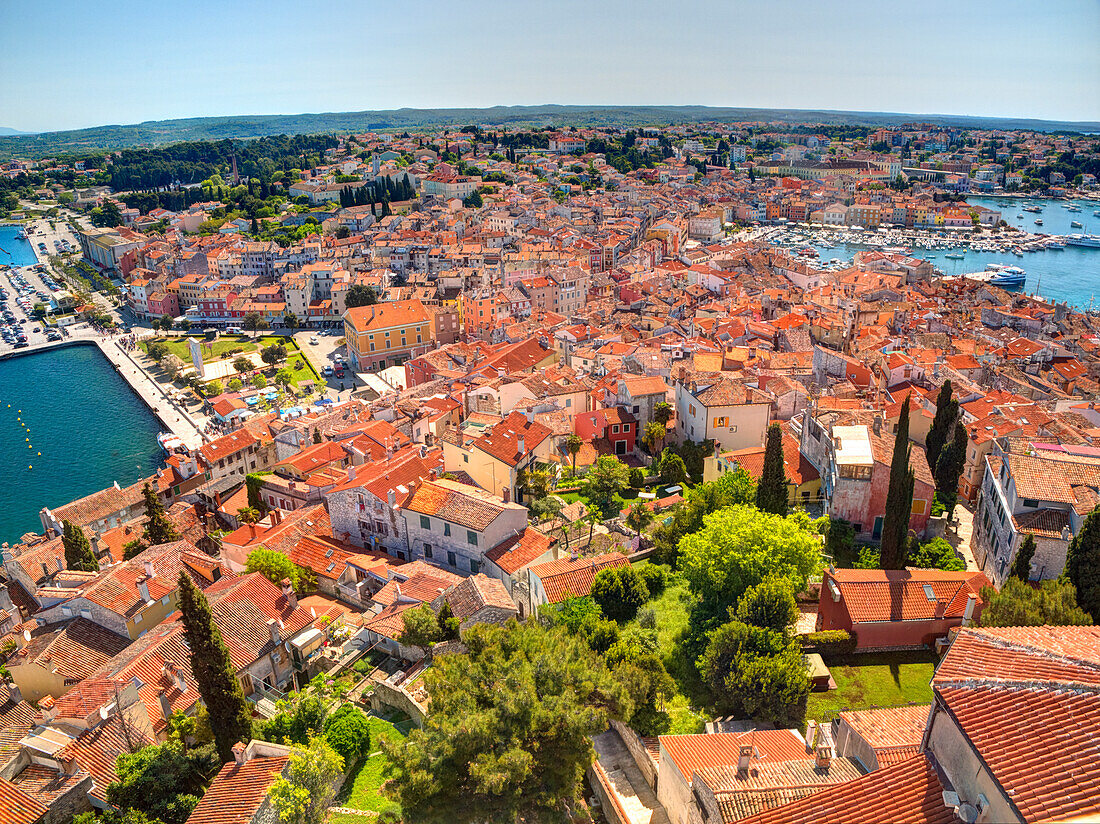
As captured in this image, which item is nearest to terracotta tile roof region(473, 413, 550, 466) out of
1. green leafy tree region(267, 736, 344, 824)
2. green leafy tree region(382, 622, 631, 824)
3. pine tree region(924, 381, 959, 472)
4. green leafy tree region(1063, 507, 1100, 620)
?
green leafy tree region(382, 622, 631, 824)

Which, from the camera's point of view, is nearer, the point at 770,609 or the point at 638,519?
the point at 770,609

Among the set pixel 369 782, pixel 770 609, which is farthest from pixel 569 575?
pixel 369 782

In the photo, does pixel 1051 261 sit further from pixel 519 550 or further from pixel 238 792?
pixel 238 792

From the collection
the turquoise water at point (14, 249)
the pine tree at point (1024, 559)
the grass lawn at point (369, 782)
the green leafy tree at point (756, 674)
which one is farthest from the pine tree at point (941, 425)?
the turquoise water at point (14, 249)

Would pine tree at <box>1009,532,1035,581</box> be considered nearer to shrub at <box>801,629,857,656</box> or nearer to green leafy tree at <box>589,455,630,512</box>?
shrub at <box>801,629,857,656</box>

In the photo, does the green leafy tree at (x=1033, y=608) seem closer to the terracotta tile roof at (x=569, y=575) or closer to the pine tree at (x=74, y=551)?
the terracotta tile roof at (x=569, y=575)

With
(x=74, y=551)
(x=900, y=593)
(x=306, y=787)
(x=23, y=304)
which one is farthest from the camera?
(x=23, y=304)

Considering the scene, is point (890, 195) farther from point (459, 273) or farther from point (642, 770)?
point (642, 770)
